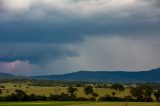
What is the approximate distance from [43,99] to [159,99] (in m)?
56.4

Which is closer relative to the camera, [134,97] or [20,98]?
[20,98]

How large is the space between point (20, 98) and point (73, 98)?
25138mm

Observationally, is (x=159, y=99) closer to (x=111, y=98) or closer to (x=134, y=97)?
(x=134, y=97)

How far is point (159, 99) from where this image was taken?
18062cm

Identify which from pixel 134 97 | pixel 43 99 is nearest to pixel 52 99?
pixel 43 99

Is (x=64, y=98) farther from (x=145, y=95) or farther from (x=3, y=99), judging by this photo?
(x=145, y=95)

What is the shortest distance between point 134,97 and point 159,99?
12691 millimetres

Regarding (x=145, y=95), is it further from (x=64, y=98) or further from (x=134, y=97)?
(x=64, y=98)

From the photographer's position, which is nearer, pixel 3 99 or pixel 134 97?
pixel 3 99

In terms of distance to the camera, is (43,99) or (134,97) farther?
(134,97)

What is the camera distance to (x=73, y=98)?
17775 centimetres

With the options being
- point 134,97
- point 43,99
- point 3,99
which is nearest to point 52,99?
point 43,99

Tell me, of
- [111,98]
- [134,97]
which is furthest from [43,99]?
[134,97]

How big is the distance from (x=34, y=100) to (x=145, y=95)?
55.8 metres
